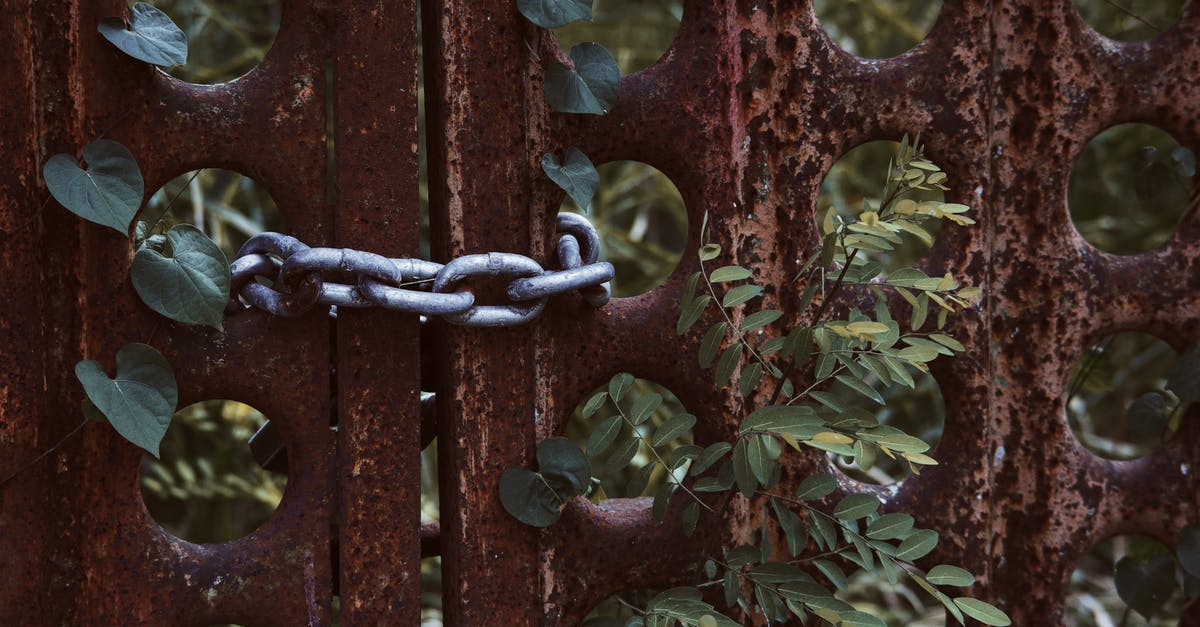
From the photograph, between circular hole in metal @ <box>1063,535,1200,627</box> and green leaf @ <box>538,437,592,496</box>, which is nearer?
green leaf @ <box>538,437,592,496</box>

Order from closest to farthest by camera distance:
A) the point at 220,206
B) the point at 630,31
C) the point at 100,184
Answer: the point at 100,184 → the point at 220,206 → the point at 630,31

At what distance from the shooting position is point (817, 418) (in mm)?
794

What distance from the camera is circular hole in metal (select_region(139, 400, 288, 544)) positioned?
1.74 m

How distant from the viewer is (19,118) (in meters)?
0.75

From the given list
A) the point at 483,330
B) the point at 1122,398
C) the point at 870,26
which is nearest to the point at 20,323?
the point at 483,330

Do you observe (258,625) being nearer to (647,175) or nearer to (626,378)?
(626,378)

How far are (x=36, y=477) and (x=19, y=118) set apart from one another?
0.28 m

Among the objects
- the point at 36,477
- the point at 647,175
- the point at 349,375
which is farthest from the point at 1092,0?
the point at 36,477

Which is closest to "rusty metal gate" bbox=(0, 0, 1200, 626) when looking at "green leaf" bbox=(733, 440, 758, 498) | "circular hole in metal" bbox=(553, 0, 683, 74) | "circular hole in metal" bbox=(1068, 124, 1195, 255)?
"green leaf" bbox=(733, 440, 758, 498)

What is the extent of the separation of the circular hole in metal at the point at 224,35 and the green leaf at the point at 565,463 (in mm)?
1265

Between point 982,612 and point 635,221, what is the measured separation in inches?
64.4

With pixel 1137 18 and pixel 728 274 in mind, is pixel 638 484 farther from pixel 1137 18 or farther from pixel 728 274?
pixel 1137 18

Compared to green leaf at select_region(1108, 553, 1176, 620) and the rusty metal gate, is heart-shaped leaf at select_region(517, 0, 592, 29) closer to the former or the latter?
the rusty metal gate

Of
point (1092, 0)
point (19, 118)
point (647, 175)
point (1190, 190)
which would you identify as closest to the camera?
point (19, 118)
